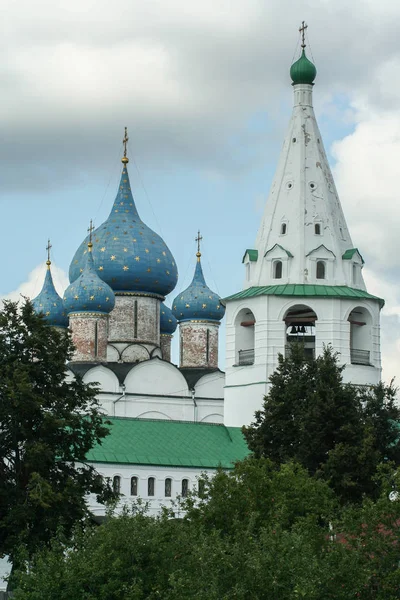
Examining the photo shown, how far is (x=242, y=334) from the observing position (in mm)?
37375

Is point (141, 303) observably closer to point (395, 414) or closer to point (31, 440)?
point (395, 414)

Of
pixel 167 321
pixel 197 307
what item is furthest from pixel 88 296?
pixel 167 321

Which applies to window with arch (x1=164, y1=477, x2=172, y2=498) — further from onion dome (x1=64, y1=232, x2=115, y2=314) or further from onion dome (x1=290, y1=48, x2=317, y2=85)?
onion dome (x1=290, y1=48, x2=317, y2=85)

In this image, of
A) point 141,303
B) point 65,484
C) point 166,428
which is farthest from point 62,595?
point 141,303

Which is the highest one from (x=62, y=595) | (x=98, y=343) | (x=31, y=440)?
(x=98, y=343)

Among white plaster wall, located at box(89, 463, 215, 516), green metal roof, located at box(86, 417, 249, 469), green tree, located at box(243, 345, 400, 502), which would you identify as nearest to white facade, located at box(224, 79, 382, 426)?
green metal roof, located at box(86, 417, 249, 469)

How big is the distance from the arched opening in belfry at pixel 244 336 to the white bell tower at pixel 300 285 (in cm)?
2

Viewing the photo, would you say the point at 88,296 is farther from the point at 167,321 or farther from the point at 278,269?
the point at 278,269

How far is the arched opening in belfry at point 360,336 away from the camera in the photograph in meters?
36.7

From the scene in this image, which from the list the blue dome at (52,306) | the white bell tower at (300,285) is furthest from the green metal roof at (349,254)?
the blue dome at (52,306)

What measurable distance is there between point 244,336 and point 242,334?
0.23 ft

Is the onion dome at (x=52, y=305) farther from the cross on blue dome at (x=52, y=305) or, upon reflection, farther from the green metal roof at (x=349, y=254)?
the green metal roof at (x=349, y=254)

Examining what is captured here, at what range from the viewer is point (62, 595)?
19.2 m

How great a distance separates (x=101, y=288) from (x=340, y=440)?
15133 millimetres
